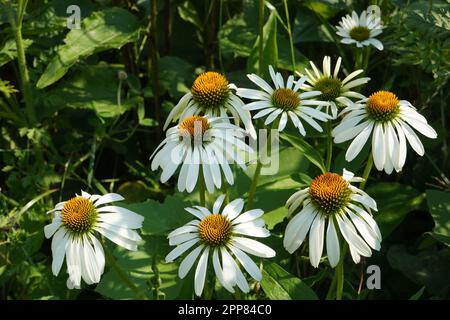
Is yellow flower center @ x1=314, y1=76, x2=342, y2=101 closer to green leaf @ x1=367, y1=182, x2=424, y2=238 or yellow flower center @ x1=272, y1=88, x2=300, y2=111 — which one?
yellow flower center @ x1=272, y1=88, x2=300, y2=111

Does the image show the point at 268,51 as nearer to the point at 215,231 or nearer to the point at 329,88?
the point at 329,88

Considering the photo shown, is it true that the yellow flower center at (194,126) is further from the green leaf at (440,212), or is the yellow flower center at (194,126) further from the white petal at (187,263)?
the green leaf at (440,212)

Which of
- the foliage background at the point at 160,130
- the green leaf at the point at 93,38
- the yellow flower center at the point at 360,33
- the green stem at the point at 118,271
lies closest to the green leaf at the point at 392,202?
the foliage background at the point at 160,130

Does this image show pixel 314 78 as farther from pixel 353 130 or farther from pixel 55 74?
pixel 55 74

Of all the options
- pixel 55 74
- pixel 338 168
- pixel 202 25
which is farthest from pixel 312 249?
pixel 202 25

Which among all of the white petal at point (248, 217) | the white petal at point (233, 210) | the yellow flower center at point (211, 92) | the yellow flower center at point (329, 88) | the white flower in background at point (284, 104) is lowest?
the white petal at point (248, 217)

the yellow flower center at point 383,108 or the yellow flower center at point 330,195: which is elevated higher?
the yellow flower center at point 383,108

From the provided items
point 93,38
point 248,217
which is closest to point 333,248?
point 248,217

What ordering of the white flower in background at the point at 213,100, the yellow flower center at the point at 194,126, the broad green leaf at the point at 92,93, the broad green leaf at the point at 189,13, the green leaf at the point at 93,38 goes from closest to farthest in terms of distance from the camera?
the yellow flower center at the point at 194,126, the white flower in background at the point at 213,100, the green leaf at the point at 93,38, the broad green leaf at the point at 92,93, the broad green leaf at the point at 189,13
